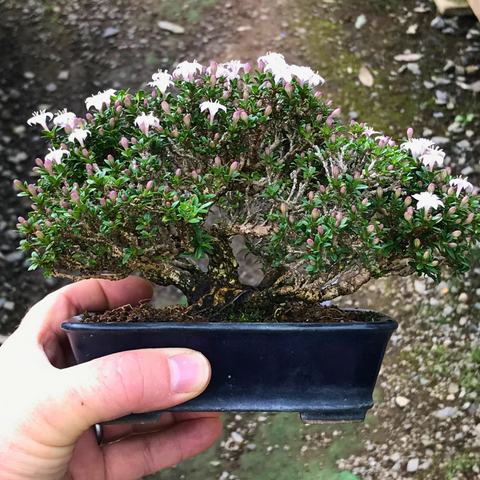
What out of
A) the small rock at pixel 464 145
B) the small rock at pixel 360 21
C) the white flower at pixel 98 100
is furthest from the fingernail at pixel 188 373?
the small rock at pixel 360 21

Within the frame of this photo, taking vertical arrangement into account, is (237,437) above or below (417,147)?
below

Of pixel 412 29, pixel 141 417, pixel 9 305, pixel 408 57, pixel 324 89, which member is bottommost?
pixel 9 305

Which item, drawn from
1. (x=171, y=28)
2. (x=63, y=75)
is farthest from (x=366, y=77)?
(x=63, y=75)

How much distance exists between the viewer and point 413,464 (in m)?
1.86

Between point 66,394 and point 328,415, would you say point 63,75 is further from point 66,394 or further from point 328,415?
point 328,415

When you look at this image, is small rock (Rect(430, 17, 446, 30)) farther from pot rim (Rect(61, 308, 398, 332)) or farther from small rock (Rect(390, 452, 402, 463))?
small rock (Rect(390, 452, 402, 463))

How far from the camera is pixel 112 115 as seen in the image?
1191 mm

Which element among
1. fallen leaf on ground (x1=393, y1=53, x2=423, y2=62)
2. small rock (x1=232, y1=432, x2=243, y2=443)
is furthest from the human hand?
fallen leaf on ground (x1=393, y1=53, x2=423, y2=62)

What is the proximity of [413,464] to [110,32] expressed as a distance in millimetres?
2467

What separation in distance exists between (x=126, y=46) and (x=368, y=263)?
1.88m

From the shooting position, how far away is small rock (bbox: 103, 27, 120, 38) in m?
2.36

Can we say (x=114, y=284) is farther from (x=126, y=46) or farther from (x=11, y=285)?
(x=126, y=46)

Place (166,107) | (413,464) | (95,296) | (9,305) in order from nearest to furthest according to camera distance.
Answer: (166,107) < (95,296) < (413,464) < (9,305)

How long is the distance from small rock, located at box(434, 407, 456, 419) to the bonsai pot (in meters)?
0.96
